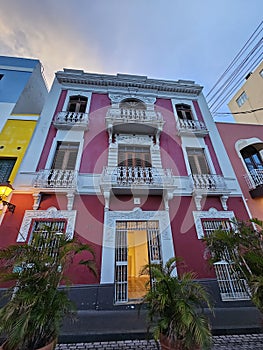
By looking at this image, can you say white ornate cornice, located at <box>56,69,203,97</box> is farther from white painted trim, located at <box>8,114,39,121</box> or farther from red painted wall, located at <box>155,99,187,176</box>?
white painted trim, located at <box>8,114,39,121</box>

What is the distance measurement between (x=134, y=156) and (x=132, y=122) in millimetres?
1559

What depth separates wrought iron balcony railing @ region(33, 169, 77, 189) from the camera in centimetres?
551

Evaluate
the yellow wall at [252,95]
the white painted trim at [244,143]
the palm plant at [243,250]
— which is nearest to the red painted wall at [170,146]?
the white painted trim at [244,143]

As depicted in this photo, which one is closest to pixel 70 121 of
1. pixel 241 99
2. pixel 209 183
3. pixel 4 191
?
pixel 4 191

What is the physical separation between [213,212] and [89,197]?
463cm

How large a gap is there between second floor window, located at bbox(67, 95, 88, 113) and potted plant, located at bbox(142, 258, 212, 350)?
7.91 metres

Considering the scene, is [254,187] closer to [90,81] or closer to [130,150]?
[130,150]

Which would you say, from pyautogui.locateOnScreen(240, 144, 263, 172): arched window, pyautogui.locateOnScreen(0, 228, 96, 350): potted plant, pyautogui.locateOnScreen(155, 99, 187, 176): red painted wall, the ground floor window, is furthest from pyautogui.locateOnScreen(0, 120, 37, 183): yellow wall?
pyautogui.locateOnScreen(240, 144, 263, 172): arched window

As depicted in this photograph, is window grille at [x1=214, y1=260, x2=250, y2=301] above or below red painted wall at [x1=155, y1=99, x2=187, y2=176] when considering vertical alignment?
below

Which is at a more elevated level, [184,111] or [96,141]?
[184,111]

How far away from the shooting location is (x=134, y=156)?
706cm

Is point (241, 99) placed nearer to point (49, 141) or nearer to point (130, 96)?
point (130, 96)

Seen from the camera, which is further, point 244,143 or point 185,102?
point 185,102

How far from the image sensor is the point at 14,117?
6859 mm
